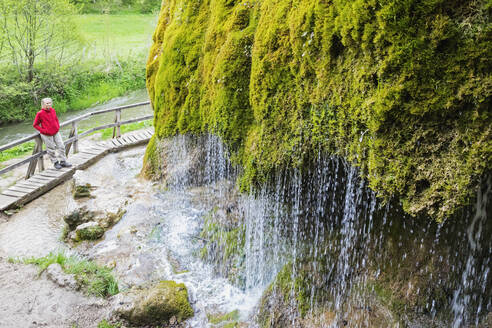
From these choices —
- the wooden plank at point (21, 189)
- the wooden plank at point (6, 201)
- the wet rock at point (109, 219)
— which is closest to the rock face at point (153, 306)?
the wet rock at point (109, 219)

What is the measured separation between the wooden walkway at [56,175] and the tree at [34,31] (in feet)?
36.3

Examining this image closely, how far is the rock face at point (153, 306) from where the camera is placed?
5531 millimetres

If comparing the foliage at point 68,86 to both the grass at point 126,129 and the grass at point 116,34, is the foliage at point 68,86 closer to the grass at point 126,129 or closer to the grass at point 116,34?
the grass at point 116,34

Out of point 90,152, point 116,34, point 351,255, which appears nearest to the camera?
point 351,255

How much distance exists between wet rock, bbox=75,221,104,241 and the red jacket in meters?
3.88

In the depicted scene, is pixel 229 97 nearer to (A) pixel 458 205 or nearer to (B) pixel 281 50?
(B) pixel 281 50

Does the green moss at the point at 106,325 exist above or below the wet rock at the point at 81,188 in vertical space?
below

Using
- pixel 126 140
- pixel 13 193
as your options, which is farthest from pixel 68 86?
pixel 13 193

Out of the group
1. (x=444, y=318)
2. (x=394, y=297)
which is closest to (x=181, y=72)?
(x=394, y=297)

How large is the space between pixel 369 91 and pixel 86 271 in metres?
5.66

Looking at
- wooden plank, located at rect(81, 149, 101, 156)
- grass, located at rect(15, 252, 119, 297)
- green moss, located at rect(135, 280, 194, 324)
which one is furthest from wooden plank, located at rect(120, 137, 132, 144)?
green moss, located at rect(135, 280, 194, 324)

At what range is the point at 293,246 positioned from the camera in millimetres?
5668

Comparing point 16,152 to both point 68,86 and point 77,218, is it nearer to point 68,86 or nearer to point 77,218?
point 77,218

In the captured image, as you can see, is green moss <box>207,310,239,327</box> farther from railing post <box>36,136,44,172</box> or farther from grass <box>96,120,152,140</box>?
grass <box>96,120,152,140</box>
